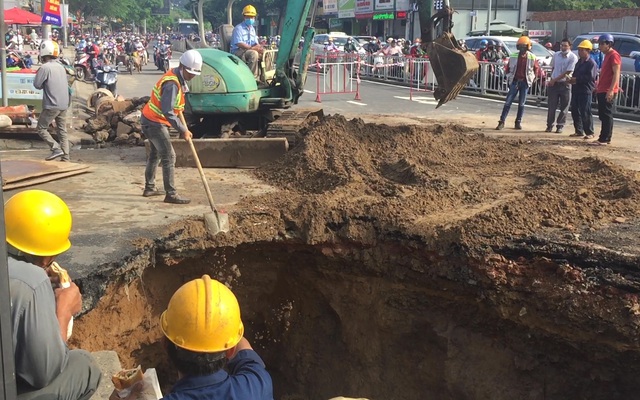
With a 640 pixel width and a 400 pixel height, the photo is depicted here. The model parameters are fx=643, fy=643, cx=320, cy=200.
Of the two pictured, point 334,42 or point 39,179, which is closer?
point 39,179

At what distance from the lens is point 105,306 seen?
223 inches

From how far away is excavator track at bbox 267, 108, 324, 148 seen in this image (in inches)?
386

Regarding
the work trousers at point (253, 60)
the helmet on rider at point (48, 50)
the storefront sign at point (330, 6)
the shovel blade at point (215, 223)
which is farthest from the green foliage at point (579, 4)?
the shovel blade at point (215, 223)

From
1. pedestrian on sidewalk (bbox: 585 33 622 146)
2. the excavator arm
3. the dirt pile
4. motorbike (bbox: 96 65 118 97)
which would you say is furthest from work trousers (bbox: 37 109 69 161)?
motorbike (bbox: 96 65 118 97)

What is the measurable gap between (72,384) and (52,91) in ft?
23.8

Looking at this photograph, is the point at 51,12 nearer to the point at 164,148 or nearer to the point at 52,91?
the point at 52,91

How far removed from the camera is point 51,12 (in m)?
15.9

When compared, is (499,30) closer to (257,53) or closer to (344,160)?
(257,53)

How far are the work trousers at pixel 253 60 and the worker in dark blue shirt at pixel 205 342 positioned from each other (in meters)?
9.08

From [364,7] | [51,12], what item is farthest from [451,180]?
[364,7]

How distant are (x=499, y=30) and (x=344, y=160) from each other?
87.0 ft

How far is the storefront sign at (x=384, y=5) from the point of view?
46.1 m

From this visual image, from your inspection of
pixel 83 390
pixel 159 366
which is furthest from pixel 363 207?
pixel 83 390

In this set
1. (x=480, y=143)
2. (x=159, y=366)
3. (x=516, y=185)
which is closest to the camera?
(x=159, y=366)
